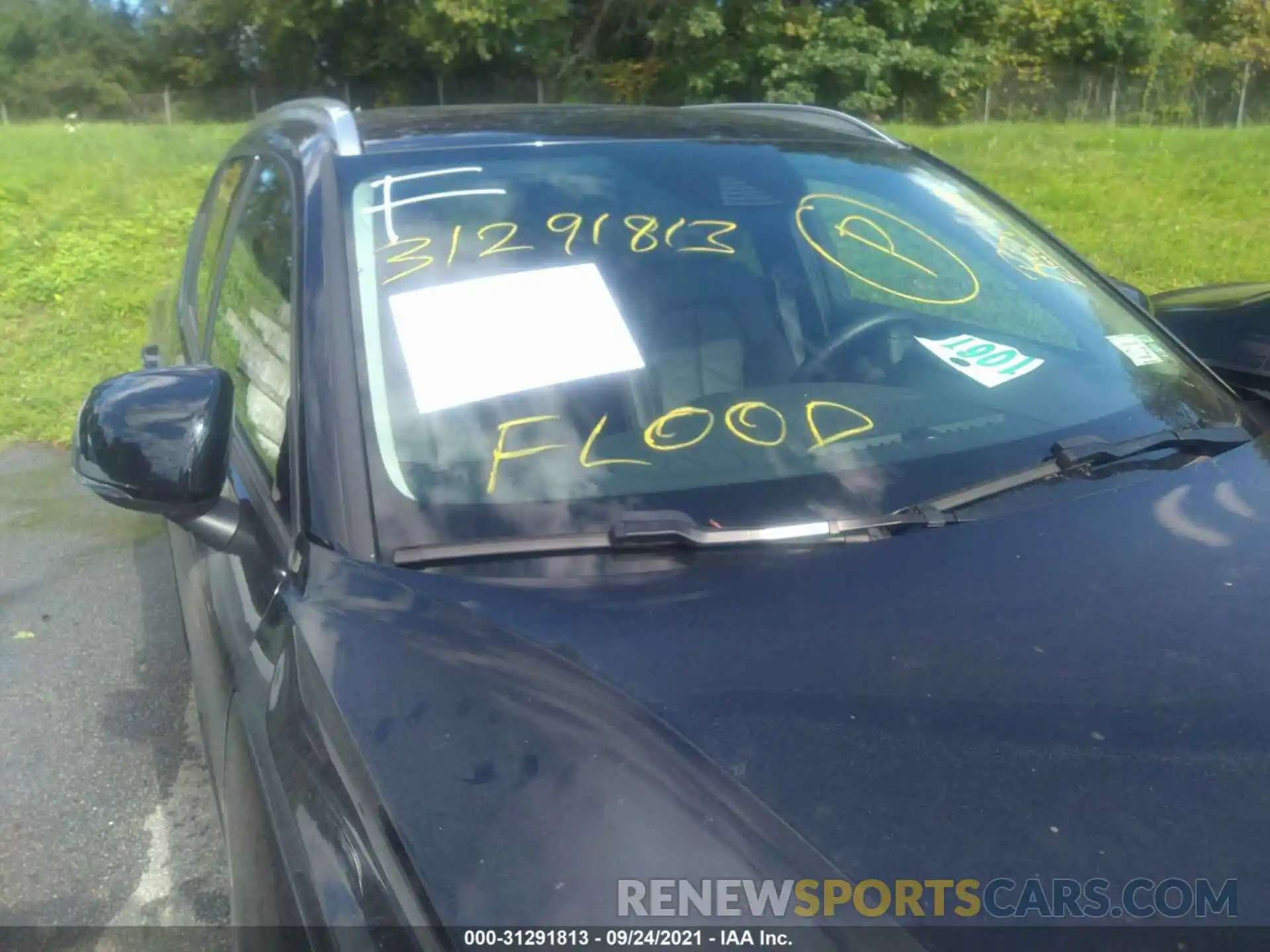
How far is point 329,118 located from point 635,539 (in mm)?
1268

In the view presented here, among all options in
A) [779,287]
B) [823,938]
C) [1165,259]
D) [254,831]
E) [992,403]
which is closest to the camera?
[823,938]

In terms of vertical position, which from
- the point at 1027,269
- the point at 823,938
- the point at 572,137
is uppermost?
the point at 572,137

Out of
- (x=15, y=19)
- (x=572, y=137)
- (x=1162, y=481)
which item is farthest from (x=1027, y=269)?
(x=15, y=19)

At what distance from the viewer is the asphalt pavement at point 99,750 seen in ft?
8.55

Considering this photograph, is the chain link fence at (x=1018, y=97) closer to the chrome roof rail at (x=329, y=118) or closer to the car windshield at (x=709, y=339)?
the chrome roof rail at (x=329, y=118)

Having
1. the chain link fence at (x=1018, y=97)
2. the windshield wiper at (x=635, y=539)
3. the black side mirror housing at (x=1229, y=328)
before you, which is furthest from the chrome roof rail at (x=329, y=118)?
the chain link fence at (x=1018, y=97)

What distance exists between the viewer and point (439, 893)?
3.95ft

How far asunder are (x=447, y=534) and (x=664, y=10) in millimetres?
24664

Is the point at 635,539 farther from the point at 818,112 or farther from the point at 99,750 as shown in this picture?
the point at 99,750

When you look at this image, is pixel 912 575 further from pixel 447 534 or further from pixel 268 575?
pixel 268 575

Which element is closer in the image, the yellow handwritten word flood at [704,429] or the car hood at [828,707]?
the car hood at [828,707]

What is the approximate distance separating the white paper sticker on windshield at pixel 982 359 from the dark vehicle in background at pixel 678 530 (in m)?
0.01

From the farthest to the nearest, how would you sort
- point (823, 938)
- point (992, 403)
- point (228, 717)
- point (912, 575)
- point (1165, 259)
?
point (1165, 259) < point (992, 403) < point (228, 717) < point (912, 575) < point (823, 938)

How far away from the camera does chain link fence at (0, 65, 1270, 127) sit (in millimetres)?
22125
